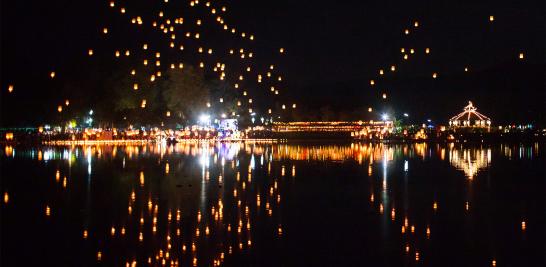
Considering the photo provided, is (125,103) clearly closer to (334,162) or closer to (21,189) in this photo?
(334,162)

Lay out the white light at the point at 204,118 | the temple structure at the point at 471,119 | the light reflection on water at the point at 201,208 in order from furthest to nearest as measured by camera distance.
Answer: the temple structure at the point at 471,119 → the white light at the point at 204,118 → the light reflection on water at the point at 201,208

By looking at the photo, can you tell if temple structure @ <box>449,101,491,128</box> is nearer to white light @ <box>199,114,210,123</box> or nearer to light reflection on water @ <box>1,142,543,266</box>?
white light @ <box>199,114,210,123</box>

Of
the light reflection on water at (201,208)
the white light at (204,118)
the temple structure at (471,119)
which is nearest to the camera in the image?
the light reflection on water at (201,208)

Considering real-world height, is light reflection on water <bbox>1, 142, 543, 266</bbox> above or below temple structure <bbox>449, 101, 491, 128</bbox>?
below

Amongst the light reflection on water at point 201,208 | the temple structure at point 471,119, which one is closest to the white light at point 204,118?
the temple structure at point 471,119

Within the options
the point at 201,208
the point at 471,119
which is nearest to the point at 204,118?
the point at 471,119

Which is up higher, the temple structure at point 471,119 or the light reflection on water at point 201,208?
the temple structure at point 471,119

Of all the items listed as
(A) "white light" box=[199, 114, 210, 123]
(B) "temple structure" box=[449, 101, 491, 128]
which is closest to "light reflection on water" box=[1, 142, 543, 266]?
(A) "white light" box=[199, 114, 210, 123]

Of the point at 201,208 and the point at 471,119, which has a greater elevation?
the point at 471,119

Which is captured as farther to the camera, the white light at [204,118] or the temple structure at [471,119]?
the temple structure at [471,119]

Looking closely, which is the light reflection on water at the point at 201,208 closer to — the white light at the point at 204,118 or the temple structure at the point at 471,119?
the white light at the point at 204,118

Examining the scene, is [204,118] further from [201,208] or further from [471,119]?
[201,208]

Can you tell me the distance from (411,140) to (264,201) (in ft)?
126

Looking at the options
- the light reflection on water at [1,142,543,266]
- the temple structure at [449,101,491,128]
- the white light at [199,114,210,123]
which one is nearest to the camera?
the light reflection on water at [1,142,543,266]
